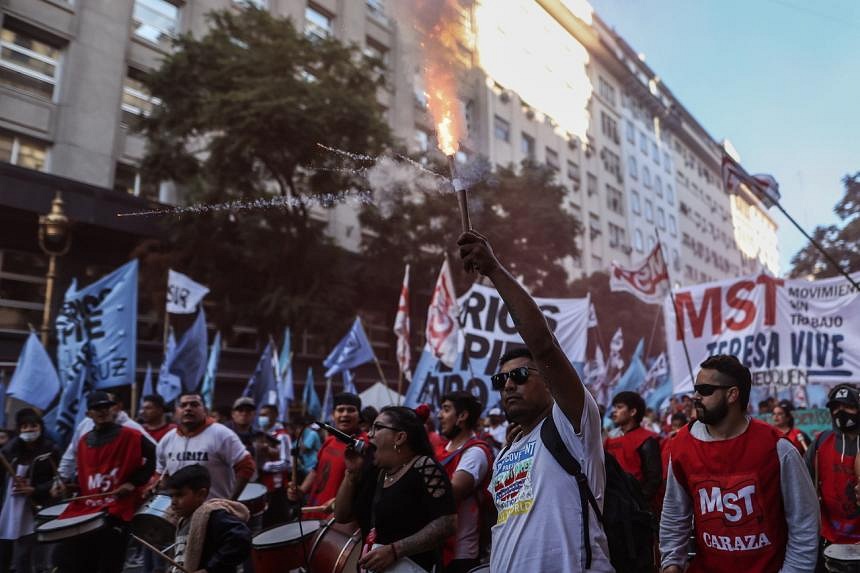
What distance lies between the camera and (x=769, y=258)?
102062 mm

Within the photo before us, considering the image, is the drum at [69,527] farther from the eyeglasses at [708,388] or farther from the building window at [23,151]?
the building window at [23,151]

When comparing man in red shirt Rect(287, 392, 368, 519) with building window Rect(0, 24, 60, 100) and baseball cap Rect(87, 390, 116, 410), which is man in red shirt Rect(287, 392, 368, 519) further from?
building window Rect(0, 24, 60, 100)

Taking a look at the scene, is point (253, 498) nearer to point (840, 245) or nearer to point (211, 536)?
point (211, 536)

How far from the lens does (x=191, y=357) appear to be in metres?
12.2

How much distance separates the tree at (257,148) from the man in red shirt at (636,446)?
13.6m

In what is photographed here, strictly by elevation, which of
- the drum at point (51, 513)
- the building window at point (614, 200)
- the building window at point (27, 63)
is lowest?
the drum at point (51, 513)

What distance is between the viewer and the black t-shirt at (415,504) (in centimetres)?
356

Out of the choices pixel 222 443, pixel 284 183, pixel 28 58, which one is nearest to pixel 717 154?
pixel 284 183

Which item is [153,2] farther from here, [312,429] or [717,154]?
[717,154]

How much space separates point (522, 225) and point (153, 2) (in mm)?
15153

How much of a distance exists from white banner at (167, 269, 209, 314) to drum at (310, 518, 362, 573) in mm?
10254

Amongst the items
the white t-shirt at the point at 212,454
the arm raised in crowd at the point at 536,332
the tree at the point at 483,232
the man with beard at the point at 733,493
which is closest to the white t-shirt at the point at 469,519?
the man with beard at the point at 733,493

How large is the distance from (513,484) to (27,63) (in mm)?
20478

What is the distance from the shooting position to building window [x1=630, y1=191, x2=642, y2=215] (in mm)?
54188
